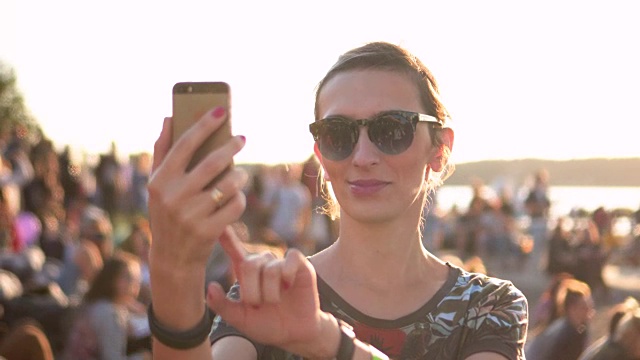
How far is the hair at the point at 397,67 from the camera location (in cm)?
257

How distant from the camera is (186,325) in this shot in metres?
1.75

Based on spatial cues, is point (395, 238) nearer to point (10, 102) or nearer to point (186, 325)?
point (186, 325)

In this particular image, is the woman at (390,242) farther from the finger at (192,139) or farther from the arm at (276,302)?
the finger at (192,139)

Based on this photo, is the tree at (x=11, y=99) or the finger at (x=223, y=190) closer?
the finger at (x=223, y=190)

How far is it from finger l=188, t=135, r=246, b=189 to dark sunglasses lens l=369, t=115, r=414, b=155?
0.92 meters

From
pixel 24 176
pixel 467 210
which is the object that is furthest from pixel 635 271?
pixel 24 176

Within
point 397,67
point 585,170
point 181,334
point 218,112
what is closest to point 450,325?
point 397,67

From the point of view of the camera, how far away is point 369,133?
8.21ft

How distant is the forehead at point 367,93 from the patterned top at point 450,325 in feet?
1.33

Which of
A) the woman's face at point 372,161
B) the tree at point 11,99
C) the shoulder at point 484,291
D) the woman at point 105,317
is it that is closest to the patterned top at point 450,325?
the shoulder at point 484,291

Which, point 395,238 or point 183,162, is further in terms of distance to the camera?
point 395,238

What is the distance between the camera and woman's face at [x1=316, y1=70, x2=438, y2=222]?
8.16 feet

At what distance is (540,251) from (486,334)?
57.5 ft

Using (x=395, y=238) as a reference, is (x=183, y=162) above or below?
above
